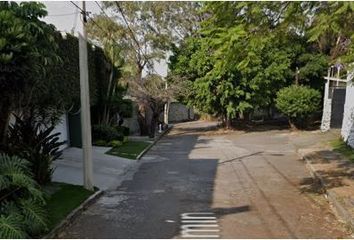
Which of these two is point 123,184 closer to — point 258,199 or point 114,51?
point 258,199

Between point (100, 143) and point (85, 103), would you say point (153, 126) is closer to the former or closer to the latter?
point (100, 143)

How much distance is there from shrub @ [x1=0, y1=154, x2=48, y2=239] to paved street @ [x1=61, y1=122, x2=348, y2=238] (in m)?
0.77

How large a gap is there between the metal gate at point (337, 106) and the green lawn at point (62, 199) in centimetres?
2173

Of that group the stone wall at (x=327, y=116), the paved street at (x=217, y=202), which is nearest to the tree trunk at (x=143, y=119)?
the paved street at (x=217, y=202)

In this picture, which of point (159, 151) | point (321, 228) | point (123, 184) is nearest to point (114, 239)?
point (321, 228)

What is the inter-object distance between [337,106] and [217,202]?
21280 mm

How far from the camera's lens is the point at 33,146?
11.7 m

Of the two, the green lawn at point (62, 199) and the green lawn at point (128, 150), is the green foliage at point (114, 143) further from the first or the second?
the green lawn at point (62, 199)

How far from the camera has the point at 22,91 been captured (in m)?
9.03

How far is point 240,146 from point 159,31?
18.3 meters

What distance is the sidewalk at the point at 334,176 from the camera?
10136 mm

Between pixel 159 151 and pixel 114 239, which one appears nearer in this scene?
pixel 114 239

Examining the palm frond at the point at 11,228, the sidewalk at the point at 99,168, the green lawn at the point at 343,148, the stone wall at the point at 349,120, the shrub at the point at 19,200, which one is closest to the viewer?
the palm frond at the point at 11,228

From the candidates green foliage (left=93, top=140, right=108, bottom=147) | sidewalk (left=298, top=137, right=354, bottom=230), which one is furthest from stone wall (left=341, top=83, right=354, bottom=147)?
green foliage (left=93, top=140, right=108, bottom=147)
